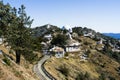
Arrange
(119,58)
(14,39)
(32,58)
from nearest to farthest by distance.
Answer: (14,39), (32,58), (119,58)

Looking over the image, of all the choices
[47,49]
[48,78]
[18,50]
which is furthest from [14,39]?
[47,49]

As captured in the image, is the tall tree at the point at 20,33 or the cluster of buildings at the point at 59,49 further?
the cluster of buildings at the point at 59,49

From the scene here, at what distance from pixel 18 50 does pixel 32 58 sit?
783 cm

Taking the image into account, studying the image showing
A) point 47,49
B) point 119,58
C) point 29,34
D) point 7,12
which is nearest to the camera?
point 7,12

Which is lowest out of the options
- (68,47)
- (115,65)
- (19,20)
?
(115,65)

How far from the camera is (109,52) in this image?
161 m

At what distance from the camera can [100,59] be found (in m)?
134

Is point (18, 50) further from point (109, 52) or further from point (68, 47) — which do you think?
point (109, 52)

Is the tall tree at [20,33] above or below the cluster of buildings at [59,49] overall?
above

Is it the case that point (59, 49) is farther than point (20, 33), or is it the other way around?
point (59, 49)

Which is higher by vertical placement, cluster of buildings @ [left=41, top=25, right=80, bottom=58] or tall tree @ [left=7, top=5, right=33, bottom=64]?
tall tree @ [left=7, top=5, right=33, bottom=64]

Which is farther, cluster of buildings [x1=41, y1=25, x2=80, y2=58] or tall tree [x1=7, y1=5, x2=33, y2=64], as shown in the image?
cluster of buildings [x1=41, y1=25, x2=80, y2=58]

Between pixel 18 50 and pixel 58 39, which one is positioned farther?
pixel 58 39

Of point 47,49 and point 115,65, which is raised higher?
point 47,49
